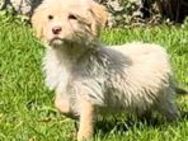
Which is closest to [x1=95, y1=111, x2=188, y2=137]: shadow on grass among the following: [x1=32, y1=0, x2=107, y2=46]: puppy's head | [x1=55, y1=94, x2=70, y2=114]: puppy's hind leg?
[x1=55, y1=94, x2=70, y2=114]: puppy's hind leg

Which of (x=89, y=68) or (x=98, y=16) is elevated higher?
(x=98, y=16)

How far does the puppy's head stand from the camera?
550 centimetres

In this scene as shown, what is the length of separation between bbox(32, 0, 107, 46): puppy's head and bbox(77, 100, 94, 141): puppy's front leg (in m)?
0.47

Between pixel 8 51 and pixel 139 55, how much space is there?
220cm

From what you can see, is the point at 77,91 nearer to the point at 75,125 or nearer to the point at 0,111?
the point at 75,125

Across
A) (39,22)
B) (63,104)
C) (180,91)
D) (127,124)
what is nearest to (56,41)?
(39,22)

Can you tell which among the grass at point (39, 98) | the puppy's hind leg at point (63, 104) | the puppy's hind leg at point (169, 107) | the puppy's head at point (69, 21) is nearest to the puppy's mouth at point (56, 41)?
the puppy's head at point (69, 21)

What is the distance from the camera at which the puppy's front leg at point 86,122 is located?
5.71m

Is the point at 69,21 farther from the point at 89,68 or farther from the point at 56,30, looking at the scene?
the point at 89,68

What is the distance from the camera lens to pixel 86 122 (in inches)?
225

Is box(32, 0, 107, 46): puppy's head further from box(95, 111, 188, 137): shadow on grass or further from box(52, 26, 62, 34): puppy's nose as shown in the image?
box(95, 111, 188, 137): shadow on grass

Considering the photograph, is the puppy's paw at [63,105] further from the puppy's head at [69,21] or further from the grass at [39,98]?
the puppy's head at [69,21]

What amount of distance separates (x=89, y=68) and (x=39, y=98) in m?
1.06

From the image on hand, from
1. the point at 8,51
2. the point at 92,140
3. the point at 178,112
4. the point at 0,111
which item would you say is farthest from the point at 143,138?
the point at 8,51
